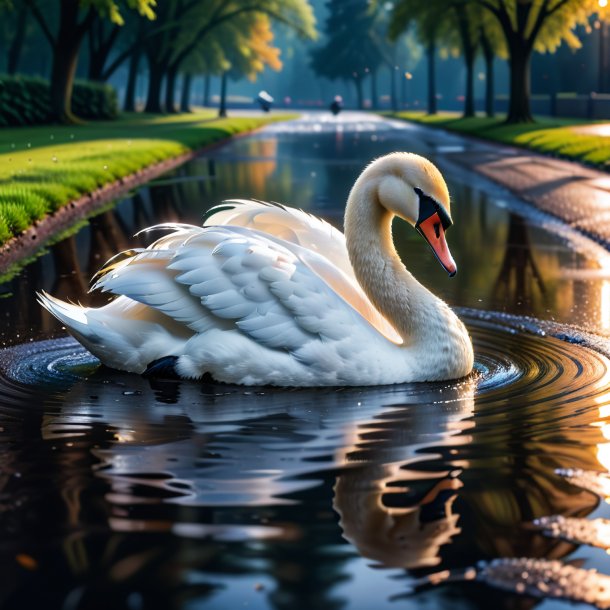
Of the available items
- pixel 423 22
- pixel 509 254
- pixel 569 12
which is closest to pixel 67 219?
pixel 509 254

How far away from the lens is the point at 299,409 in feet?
19.5

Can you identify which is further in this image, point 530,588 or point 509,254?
point 509,254

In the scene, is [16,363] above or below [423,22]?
below

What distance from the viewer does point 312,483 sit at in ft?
15.3

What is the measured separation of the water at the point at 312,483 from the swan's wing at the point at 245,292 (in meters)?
0.35

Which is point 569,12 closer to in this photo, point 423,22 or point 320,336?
point 423,22

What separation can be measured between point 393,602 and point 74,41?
3832cm

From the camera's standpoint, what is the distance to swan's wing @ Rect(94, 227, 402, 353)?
20.1 ft

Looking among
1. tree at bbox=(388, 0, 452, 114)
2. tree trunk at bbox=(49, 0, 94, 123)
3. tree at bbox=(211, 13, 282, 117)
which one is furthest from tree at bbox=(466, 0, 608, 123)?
tree at bbox=(211, 13, 282, 117)

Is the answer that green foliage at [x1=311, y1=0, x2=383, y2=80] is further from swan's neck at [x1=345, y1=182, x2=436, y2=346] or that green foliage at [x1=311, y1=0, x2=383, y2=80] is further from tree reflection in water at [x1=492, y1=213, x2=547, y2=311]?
swan's neck at [x1=345, y1=182, x2=436, y2=346]

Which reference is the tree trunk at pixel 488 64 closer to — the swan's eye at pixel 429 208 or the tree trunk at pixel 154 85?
the tree trunk at pixel 154 85

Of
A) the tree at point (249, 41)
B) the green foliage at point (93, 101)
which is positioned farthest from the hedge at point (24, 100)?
the tree at point (249, 41)

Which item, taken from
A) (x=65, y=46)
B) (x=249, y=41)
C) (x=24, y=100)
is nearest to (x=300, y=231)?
(x=65, y=46)

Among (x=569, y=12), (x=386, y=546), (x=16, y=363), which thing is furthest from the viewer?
(x=569, y=12)
